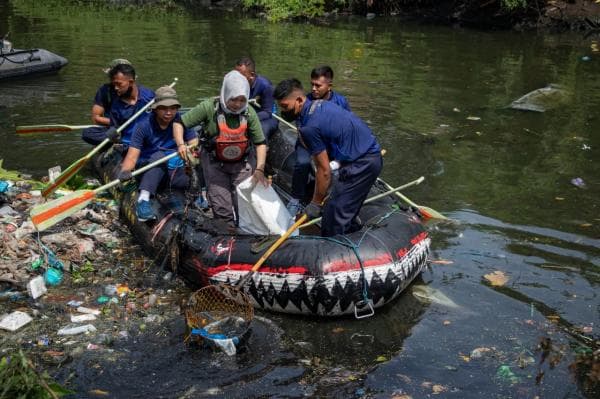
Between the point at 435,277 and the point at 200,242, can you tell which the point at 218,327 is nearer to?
the point at 200,242

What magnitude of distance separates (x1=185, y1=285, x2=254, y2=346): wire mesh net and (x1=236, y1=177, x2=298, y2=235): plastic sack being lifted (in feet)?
2.71

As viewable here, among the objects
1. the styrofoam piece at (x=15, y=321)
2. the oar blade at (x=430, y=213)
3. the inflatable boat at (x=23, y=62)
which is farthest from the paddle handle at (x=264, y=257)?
the inflatable boat at (x=23, y=62)

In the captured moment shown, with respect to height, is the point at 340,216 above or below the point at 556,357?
above

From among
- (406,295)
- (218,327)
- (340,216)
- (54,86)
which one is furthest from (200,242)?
(54,86)

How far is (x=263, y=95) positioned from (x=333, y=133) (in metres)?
3.26

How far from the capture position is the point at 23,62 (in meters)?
13.3

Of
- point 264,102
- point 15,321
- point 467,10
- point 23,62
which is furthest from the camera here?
point 467,10

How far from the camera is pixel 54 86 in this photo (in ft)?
43.8

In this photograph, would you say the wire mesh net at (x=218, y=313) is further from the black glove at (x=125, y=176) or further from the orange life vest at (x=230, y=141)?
the black glove at (x=125, y=176)

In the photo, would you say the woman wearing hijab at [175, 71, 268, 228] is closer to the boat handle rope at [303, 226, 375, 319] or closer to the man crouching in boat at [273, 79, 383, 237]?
the man crouching in boat at [273, 79, 383, 237]

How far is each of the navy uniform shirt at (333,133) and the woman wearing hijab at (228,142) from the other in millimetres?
700

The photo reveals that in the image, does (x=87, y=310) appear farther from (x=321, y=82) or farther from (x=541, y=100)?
(x=541, y=100)

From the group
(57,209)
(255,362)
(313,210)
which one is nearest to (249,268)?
(313,210)

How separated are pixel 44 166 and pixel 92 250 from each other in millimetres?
3221
